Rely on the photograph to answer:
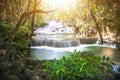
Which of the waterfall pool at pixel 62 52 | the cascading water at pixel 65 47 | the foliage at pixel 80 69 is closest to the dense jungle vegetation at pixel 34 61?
the foliage at pixel 80 69

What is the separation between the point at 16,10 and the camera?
36.4 ft

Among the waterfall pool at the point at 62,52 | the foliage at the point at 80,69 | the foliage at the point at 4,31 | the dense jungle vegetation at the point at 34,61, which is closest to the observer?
the foliage at the point at 80,69

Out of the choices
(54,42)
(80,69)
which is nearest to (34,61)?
(80,69)

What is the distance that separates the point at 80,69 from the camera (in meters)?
4.52

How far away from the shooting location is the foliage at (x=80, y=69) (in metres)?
4.49

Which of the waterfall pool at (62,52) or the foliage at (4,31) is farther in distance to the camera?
the waterfall pool at (62,52)

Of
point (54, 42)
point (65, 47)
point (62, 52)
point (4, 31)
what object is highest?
point (4, 31)

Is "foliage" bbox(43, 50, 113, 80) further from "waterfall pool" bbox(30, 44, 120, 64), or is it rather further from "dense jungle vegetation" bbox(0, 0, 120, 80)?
"waterfall pool" bbox(30, 44, 120, 64)

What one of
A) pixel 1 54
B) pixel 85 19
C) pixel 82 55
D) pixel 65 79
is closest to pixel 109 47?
pixel 85 19

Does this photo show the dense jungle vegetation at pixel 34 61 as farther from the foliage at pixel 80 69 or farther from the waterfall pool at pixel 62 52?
the waterfall pool at pixel 62 52

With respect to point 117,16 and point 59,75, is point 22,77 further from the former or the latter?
point 117,16

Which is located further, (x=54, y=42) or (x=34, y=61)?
(x=54, y=42)

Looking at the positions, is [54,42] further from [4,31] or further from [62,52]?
[4,31]

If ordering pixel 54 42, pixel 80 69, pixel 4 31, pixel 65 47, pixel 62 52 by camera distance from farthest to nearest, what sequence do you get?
pixel 54 42, pixel 65 47, pixel 62 52, pixel 4 31, pixel 80 69
